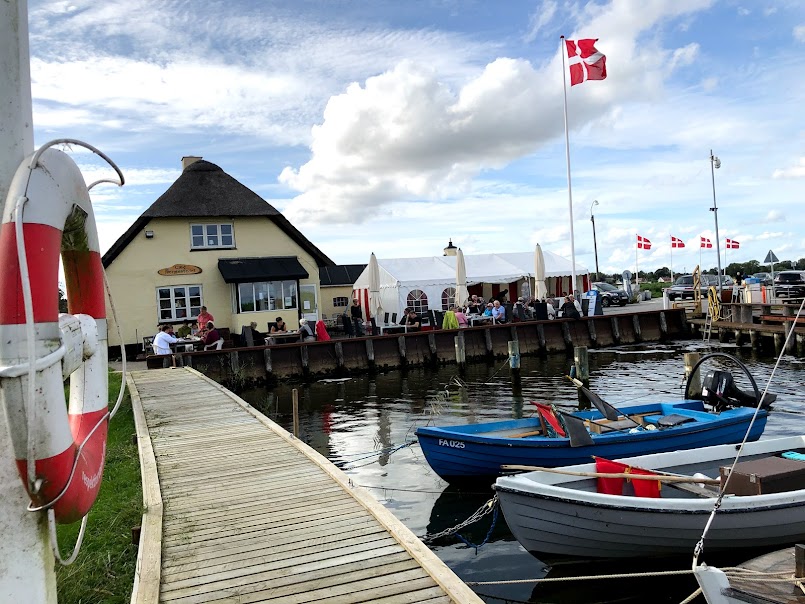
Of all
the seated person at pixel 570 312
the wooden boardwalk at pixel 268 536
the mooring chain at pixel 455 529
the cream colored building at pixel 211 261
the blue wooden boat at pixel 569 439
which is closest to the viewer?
the wooden boardwalk at pixel 268 536

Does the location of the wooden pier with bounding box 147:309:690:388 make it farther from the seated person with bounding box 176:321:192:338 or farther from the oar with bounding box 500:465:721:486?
the oar with bounding box 500:465:721:486

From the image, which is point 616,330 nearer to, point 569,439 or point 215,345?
point 215,345

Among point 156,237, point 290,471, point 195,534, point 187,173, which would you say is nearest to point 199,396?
point 290,471

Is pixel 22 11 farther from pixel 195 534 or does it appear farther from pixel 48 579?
pixel 195 534

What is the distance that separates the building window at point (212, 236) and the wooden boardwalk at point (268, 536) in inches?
916

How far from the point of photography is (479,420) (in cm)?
1650

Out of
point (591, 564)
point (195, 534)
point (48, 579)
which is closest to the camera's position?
point (48, 579)

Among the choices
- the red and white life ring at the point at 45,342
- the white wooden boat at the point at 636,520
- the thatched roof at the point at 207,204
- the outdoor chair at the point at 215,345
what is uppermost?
the thatched roof at the point at 207,204

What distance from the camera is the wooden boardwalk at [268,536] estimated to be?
4.86 m

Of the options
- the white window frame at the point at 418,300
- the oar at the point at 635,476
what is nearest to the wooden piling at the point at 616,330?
the white window frame at the point at 418,300

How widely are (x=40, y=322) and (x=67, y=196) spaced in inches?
24.8

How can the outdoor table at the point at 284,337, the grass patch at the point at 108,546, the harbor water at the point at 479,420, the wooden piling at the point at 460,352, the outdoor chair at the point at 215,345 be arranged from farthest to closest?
the outdoor table at the point at 284,337, the wooden piling at the point at 460,352, the outdoor chair at the point at 215,345, the harbor water at the point at 479,420, the grass patch at the point at 108,546

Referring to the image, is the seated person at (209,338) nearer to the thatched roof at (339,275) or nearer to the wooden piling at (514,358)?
the wooden piling at (514,358)

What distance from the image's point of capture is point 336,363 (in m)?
26.0
